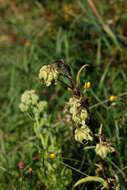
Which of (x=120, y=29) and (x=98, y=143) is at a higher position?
(x=120, y=29)

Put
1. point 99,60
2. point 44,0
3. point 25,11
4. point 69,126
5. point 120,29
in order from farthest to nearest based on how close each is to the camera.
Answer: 1. point 25,11
2. point 44,0
3. point 120,29
4. point 99,60
5. point 69,126

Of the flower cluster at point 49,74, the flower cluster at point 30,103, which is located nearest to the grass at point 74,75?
the flower cluster at point 30,103

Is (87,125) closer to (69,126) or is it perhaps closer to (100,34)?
(69,126)

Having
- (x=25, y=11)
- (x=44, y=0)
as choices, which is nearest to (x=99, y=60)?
(x=44, y=0)

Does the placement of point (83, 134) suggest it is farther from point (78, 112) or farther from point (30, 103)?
point (30, 103)

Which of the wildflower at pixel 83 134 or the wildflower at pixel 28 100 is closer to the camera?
the wildflower at pixel 83 134

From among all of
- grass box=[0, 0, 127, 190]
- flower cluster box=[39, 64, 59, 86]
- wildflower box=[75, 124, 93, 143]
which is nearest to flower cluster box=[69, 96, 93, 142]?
wildflower box=[75, 124, 93, 143]

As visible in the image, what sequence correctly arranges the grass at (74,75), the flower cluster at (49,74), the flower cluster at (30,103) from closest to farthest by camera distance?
the flower cluster at (49,74)
the flower cluster at (30,103)
the grass at (74,75)

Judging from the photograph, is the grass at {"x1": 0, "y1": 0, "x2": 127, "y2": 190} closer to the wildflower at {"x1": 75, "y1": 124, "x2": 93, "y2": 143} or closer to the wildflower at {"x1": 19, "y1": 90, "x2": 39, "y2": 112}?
the wildflower at {"x1": 19, "y1": 90, "x2": 39, "y2": 112}

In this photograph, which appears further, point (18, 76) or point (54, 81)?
point (18, 76)

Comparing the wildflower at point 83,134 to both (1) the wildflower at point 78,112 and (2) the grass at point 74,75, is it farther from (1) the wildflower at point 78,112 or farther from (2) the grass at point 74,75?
(2) the grass at point 74,75
